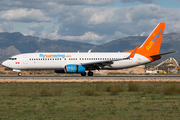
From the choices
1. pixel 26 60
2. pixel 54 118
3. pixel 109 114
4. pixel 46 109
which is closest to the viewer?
pixel 54 118

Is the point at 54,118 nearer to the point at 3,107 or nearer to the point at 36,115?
the point at 36,115

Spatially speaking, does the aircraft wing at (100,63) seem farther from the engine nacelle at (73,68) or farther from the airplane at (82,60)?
the engine nacelle at (73,68)

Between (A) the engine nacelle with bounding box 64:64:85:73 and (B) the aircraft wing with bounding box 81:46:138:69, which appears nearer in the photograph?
(A) the engine nacelle with bounding box 64:64:85:73

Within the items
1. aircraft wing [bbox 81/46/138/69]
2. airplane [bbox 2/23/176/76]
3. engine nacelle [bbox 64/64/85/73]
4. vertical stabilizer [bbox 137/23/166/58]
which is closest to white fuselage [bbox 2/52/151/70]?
airplane [bbox 2/23/176/76]

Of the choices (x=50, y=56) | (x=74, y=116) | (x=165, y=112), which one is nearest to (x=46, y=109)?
(x=74, y=116)

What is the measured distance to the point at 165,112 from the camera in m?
15.0

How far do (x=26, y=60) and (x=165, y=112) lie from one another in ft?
108

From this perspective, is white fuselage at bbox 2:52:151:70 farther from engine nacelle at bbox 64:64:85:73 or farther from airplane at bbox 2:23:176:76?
engine nacelle at bbox 64:64:85:73

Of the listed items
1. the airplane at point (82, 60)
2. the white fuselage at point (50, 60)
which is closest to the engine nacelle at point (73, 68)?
the airplane at point (82, 60)

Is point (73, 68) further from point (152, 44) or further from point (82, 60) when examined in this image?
point (152, 44)

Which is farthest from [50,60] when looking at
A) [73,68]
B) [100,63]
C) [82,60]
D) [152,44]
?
[152,44]

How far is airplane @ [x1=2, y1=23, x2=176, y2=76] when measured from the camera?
4453cm

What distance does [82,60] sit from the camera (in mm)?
46000

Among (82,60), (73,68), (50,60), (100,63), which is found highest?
(50,60)
